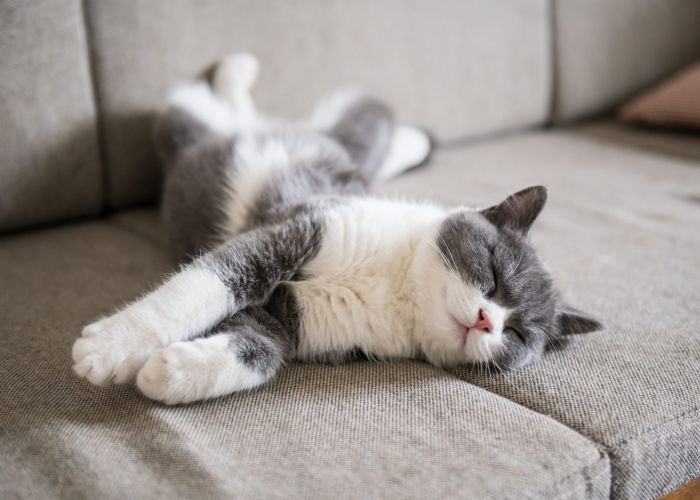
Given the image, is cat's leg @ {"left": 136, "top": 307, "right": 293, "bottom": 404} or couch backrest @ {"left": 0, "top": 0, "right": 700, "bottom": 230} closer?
cat's leg @ {"left": 136, "top": 307, "right": 293, "bottom": 404}

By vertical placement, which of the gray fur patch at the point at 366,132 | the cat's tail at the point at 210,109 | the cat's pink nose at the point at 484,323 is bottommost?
the cat's pink nose at the point at 484,323

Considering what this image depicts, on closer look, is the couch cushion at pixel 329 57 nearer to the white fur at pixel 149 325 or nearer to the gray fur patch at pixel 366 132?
the gray fur patch at pixel 366 132

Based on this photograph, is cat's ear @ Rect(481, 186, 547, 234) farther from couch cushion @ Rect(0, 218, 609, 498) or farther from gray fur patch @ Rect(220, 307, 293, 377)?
gray fur patch @ Rect(220, 307, 293, 377)

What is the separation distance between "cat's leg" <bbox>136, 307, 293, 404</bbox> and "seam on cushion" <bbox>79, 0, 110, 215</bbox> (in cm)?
93

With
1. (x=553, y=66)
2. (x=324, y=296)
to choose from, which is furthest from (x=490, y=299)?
(x=553, y=66)

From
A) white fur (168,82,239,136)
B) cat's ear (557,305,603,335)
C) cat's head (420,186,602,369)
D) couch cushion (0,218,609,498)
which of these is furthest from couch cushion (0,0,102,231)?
cat's ear (557,305,603,335)

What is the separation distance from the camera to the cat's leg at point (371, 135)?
2.08 meters

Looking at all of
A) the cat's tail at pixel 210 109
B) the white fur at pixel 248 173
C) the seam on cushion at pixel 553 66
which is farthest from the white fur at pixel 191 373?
the seam on cushion at pixel 553 66

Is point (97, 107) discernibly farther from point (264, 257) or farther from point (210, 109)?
point (264, 257)

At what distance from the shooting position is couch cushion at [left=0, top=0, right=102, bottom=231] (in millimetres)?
1734

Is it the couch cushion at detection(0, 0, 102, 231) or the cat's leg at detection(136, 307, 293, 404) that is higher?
the couch cushion at detection(0, 0, 102, 231)

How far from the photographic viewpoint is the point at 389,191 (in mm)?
2162

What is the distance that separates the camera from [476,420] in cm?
113

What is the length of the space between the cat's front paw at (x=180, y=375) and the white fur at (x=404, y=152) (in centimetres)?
116
